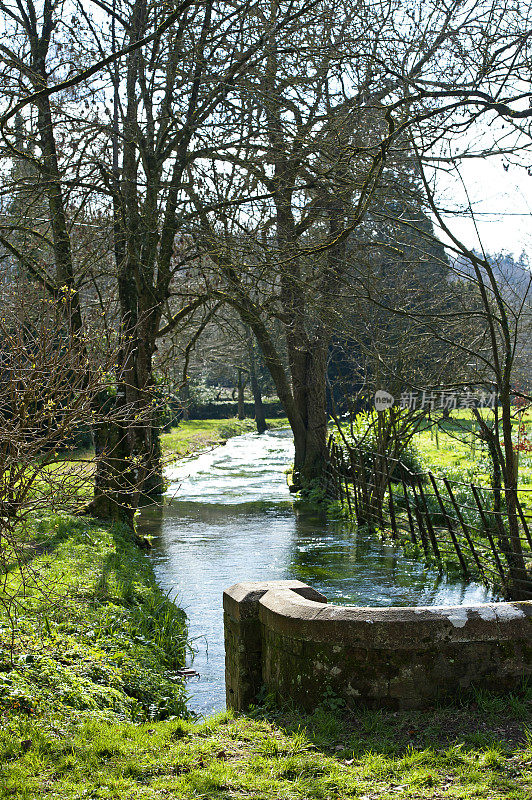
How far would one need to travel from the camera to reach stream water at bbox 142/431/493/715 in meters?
8.84

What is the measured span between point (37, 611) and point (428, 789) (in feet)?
14.4

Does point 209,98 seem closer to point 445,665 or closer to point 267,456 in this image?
point 445,665

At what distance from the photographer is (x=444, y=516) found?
35.3 ft

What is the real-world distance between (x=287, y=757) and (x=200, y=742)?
0.75m

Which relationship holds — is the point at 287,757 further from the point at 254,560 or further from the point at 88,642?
the point at 254,560

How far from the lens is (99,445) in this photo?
1309 cm

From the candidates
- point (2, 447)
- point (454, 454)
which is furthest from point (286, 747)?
point (454, 454)

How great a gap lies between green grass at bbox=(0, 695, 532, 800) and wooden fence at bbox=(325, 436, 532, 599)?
11.1 ft

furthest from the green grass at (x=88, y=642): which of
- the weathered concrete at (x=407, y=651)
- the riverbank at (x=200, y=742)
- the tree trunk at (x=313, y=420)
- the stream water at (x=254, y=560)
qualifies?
the tree trunk at (x=313, y=420)

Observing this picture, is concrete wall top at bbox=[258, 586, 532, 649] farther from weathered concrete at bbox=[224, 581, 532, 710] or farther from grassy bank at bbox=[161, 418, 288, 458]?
grassy bank at bbox=[161, 418, 288, 458]

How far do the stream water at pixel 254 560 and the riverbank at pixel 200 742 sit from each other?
109 centimetres

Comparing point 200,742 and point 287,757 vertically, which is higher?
point 287,757

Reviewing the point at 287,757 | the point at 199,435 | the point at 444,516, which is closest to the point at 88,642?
the point at 287,757

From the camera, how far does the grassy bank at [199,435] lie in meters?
30.5
